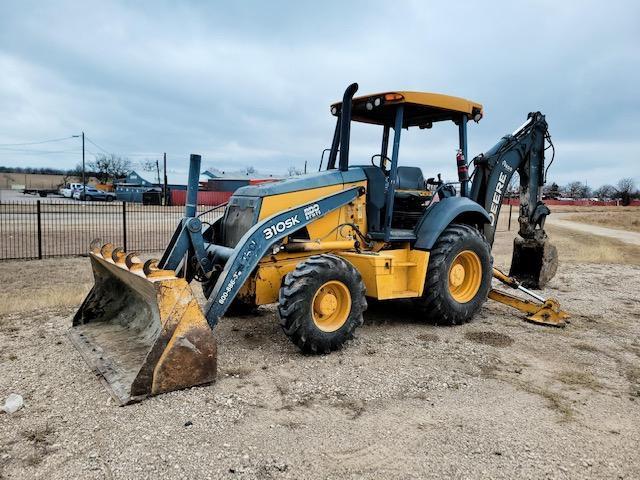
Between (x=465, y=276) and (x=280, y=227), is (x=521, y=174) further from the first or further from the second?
(x=280, y=227)

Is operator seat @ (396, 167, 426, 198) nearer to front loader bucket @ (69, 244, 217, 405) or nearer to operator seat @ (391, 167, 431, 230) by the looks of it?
operator seat @ (391, 167, 431, 230)

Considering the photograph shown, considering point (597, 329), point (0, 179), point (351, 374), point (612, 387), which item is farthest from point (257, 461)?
point (0, 179)

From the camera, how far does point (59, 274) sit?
33.2 ft

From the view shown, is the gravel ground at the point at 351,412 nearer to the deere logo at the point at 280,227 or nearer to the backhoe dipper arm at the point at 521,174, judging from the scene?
the deere logo at the point at 280,227

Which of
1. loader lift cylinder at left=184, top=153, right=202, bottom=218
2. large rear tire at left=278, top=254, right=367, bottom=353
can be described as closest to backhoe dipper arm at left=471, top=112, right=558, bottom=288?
large rear tire at left=278, top=254, right=367, bottom=353

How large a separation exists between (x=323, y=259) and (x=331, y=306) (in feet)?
1.60

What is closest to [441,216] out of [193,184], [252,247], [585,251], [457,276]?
A: [457,276]

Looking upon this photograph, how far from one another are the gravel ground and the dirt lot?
14 millimetres

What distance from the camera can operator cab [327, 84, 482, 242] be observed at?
6.12 meters

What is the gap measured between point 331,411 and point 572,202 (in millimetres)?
79212

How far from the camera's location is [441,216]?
643 centimetres

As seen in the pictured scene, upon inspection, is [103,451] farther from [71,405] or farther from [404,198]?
[404,198]

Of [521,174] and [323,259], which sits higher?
[521,174]

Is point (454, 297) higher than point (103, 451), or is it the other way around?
point (454, 297)
